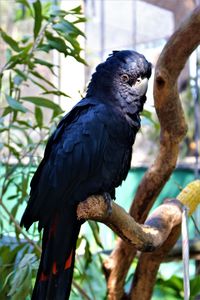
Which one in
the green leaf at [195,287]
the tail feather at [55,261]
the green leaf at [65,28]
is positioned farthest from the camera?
the green leaf at [195,287]

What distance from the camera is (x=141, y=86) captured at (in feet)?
5.13

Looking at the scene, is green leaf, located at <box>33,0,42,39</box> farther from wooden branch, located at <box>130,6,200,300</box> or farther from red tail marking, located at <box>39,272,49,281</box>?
red tail marking, located at <box>39,272,49,281</box>

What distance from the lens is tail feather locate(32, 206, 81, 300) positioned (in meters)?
1.50

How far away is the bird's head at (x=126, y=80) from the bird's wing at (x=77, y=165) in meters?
0.07

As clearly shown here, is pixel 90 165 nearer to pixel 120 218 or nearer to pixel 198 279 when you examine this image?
pixel 120 218

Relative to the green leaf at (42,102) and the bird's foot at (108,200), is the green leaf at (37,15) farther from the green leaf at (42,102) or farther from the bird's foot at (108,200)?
the bird's foot at (108,200)

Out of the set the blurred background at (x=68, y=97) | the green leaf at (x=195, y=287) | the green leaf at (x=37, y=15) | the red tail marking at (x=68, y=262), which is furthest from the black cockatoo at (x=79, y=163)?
the green leaf at (x=195, y=287)

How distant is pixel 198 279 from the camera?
210 cm

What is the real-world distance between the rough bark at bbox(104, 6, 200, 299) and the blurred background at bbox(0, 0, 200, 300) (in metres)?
0.11

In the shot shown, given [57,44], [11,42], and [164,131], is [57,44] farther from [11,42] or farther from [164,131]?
[164,131]

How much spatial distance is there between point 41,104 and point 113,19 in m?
1.34

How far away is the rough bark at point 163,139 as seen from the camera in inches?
60.9

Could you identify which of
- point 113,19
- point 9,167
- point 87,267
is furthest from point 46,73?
point 87,267

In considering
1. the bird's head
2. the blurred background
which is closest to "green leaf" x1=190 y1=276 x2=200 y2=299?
the blurred background
